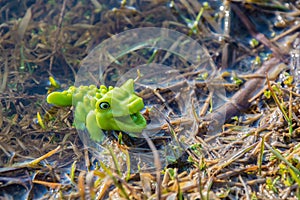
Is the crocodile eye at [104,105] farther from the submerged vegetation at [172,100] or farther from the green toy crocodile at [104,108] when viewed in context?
the submerged vegetation at [172,100]

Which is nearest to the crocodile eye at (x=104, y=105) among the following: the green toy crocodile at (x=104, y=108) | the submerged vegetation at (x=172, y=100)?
the green toy crocodile at (x=104, y=108)

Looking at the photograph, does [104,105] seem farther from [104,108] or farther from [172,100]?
[172,100]

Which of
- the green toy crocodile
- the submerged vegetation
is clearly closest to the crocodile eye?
the green toy crocodile

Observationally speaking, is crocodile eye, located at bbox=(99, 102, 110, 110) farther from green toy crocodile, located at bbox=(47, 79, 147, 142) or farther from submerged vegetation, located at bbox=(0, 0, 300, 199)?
Result: submerged vegetation, located at bbox=(0, 0, 300, 199)

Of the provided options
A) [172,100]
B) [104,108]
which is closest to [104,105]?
[104,108]

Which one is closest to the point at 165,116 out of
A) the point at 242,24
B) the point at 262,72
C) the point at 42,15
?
the point at 262,72

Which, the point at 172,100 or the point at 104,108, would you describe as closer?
the point at 104,108
